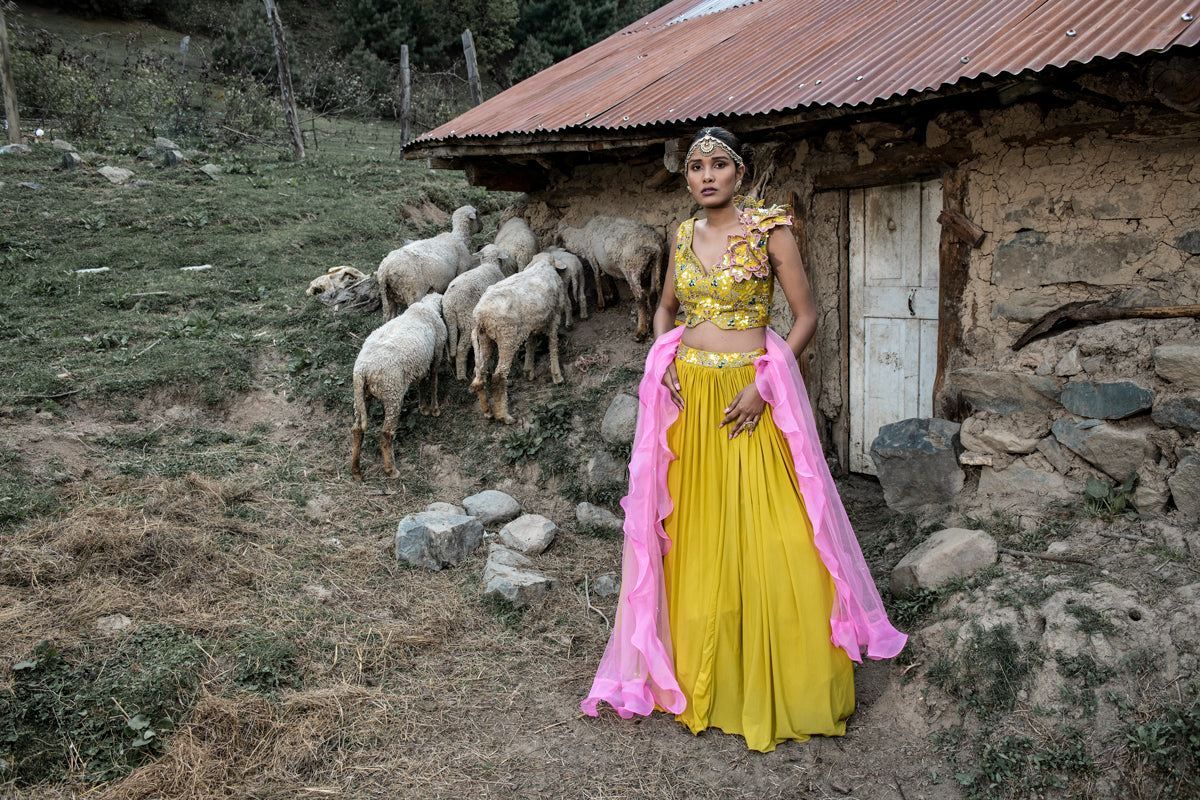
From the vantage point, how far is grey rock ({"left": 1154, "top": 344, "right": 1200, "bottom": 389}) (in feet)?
11.7

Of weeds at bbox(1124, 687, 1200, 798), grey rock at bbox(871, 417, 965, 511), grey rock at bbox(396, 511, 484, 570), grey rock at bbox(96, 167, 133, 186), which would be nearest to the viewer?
weeds at bbox(1124, 687, 1200, 798)

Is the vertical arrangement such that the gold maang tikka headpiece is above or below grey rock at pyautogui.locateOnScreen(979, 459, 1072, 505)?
above

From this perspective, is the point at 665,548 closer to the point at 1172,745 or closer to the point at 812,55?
the point at 1172,745

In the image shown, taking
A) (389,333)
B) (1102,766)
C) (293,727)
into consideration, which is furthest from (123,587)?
(1102,766)

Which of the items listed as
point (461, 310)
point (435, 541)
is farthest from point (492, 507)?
point (461, 310)

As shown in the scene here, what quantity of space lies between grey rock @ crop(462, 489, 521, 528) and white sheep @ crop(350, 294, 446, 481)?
89 centimetres

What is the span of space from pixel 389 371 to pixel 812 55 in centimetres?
385

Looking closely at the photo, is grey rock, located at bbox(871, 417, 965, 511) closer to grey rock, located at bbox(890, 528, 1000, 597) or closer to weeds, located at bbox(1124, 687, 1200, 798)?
grey rock, located at bbox(890, 528, 1000, 597)

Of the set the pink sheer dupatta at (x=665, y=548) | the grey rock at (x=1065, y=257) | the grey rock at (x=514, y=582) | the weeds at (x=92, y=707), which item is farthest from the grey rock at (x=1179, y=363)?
the weeds at (x=92, y=707)

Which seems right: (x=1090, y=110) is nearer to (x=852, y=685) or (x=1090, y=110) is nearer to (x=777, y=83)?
(x=777, y=83)

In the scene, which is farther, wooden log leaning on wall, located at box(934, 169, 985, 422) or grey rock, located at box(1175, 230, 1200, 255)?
wooden log leaning on wall, located at box(934, 169, 985, 422)

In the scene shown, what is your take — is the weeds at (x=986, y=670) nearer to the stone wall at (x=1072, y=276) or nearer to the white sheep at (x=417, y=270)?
the stone wall at (x=1072, y=276)

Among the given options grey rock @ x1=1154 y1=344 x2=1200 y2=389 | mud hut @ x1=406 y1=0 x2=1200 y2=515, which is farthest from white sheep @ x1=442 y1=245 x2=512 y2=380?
grey rock @ x1=1154 y1=344 x2=1200 y2=389

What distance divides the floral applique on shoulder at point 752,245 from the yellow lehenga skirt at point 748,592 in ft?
1.18
